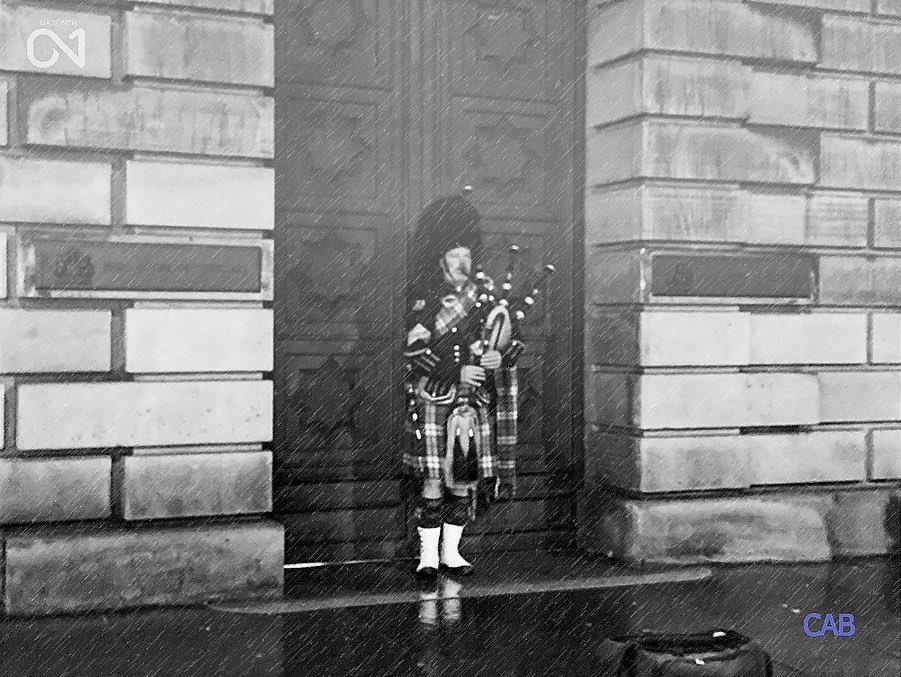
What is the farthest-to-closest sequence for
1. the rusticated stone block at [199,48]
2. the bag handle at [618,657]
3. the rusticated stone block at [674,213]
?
the rusticated stone block at [674,213], the rusticated stone block at [199,48], the bag handle at [618,657]

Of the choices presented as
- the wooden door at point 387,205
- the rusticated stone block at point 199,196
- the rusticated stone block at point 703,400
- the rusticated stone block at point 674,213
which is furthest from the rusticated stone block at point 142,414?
the rusticated stone block at point 674,213

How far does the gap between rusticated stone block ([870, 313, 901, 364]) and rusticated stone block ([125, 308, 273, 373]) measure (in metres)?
4.45

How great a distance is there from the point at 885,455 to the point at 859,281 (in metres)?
1.29

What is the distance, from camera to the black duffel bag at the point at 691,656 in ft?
16.0

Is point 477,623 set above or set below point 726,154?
below

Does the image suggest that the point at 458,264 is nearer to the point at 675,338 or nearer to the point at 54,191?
the point at 675,338

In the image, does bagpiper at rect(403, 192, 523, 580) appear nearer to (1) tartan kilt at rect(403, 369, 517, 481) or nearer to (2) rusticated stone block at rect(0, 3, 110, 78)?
(1) tartan kilt at rect(403, 369, 517, 481)

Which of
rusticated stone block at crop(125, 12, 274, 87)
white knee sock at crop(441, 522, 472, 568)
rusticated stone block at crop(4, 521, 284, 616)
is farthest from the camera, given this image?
white knee sock at crop(441, 522, 472, 568)

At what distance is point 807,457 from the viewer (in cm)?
916

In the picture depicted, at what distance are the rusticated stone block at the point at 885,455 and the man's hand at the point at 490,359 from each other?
3.09 meters

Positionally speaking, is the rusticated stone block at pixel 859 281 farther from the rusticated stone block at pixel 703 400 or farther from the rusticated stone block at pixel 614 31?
the rusticated stone block at pixel 614 31

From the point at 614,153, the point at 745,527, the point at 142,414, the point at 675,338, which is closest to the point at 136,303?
the point at 142,414

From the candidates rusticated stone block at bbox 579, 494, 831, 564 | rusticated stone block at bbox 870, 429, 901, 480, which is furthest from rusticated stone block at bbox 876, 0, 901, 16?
rusticated stone block at bbox 579, 494, 831, 564

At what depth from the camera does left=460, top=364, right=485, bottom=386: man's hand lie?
803cm
